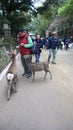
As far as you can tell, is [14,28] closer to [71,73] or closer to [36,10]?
[36,10]

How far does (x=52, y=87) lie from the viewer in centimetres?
1082

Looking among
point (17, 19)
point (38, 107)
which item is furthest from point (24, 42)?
point (17, 19)

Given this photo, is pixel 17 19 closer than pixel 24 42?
No

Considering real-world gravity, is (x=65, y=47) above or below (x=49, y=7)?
below

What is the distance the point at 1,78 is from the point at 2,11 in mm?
29960

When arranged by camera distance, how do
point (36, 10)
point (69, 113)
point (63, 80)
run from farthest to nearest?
point (36, 10) → point (63, 80) → point (69, 113)

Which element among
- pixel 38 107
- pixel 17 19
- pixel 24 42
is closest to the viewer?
pixel 38 107

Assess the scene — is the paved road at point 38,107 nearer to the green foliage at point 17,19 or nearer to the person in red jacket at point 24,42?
the person in red jacket at point 24,42

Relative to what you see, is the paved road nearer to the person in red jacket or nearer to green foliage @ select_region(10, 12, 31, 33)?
the person in red jacket

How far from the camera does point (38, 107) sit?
807 cm

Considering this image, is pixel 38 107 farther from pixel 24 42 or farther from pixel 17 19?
pixel 17 19

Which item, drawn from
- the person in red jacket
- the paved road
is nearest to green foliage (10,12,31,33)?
the person in red jacket

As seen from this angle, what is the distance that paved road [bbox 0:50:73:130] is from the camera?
6727mm

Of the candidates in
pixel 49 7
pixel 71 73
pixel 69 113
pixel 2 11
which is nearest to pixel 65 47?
pixel 49 7
